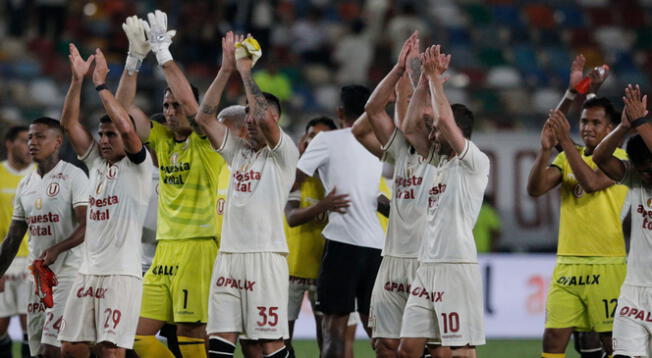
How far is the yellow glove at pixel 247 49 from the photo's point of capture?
9.33m

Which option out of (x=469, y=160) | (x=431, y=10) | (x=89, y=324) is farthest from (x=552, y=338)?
(x=431, y=10)

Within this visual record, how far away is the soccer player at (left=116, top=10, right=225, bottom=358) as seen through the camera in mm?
9820

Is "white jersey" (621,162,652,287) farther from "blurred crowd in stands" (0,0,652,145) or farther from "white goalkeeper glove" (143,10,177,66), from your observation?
"blurred crowd in stands" (0,0,652,145)

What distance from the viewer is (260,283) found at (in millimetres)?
9141

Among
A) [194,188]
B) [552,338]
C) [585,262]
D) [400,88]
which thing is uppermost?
[400,88]

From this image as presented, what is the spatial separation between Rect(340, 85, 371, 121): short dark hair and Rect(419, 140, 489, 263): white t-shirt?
2.22m

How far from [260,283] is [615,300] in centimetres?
316

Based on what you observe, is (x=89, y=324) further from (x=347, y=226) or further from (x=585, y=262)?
(x=585, y=262)

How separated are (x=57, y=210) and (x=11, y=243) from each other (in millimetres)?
585

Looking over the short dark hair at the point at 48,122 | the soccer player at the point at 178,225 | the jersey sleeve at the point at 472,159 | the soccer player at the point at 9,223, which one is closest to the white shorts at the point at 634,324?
the jersey sleeve at the point at 472,159

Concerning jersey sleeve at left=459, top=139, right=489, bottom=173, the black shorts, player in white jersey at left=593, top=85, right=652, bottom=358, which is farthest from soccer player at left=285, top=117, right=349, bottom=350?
player in white jersey at left=593, top=85, right=652, bottom=358

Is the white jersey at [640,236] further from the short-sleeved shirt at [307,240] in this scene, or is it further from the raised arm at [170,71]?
the raised arm at [170,71]

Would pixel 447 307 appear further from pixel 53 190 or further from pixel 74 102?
pixel 53 190

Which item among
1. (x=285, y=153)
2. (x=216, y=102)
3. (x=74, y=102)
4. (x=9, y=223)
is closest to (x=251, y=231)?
(x=285, y=153)
